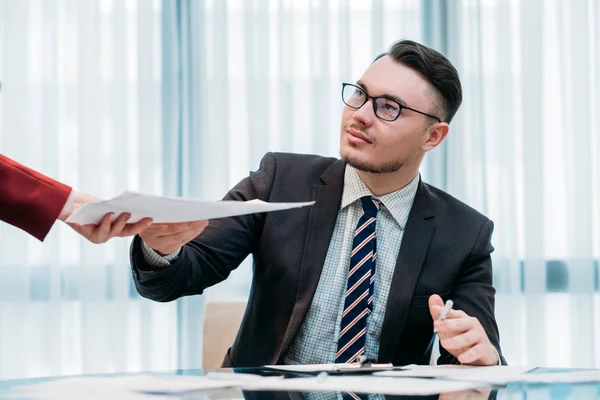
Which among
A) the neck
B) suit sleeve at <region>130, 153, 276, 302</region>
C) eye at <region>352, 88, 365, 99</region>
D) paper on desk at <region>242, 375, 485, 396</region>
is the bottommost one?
paper on desk at <region>242, 375, 485, 396</region>

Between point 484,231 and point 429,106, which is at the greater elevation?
point 429,106

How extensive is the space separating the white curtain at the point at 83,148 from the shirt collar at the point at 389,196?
1.79 m

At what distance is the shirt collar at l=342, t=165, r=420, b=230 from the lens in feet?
6.66

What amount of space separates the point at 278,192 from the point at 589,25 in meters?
2.31

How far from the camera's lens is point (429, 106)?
2.14 metres

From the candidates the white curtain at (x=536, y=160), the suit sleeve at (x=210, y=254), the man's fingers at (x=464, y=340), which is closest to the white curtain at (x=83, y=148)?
the white curtain at (x=536, y=160)

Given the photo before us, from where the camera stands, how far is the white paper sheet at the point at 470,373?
1407mm

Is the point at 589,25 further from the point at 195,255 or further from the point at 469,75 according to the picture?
the point at 195,255

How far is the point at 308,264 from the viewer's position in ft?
6.33

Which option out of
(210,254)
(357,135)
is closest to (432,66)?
(357,135)

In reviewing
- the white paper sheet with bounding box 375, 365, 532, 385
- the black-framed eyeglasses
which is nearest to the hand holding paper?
the white paper sheet with bounding box 375, 365, 532, 385

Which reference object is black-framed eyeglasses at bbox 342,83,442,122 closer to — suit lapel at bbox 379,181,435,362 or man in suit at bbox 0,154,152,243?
suit lapel at bbox 379,181,435,362

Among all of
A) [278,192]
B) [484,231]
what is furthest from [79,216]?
[484,231]

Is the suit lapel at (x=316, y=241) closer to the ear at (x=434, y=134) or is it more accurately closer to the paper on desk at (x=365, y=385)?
the ear at (x=434, y=134)
